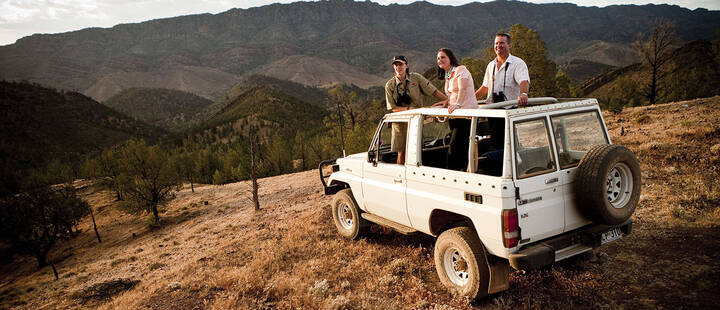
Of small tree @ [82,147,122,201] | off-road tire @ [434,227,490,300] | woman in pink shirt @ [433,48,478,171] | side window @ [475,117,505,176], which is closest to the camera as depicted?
off-road tire @ [434,227,490,300]

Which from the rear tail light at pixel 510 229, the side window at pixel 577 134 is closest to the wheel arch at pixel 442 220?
the rear tail light at pixel 510 229

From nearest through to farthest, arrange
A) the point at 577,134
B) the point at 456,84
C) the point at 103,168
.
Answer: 1. the point at 577,134
2. the point at 456,84
3. the point at 103,168

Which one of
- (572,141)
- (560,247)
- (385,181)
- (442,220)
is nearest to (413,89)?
(385,181)

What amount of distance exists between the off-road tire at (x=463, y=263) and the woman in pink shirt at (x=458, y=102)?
1.14 metres

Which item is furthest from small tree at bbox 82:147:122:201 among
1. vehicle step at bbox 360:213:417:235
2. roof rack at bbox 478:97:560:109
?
roof rack at bbox 478:97:560:109

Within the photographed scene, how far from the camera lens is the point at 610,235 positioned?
189 inches

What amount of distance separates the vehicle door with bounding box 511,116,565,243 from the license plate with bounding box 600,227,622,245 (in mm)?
588

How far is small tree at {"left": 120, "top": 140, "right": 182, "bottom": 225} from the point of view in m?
40.9

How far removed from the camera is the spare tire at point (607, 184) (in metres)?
4.43

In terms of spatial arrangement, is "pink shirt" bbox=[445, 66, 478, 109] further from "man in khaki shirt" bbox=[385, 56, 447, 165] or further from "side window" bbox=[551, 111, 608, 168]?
"side window" bbox=[551, 111, 608, 168]

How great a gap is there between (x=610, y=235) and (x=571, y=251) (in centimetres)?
65

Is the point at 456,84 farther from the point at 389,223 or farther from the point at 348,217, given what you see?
the point at 348,217

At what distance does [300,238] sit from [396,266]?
3249 mm

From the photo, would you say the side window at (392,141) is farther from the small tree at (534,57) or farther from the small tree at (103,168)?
the small tree at (103,168)
